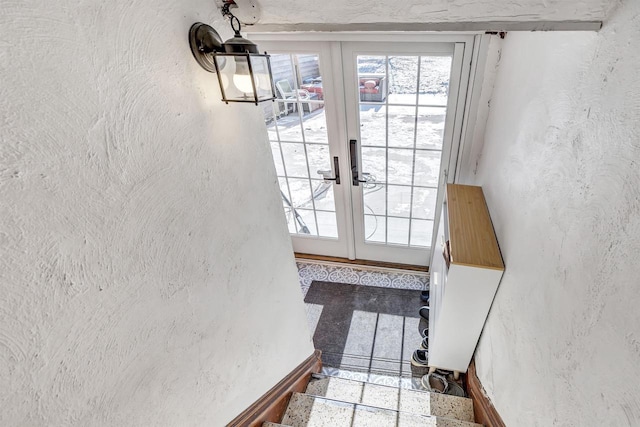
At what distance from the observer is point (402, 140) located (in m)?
2.21

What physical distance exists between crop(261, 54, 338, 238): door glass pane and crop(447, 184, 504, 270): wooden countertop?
96cm

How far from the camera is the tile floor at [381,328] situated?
85.9 inches

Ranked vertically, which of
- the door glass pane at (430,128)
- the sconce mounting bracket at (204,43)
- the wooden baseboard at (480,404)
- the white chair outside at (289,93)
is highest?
the sconce mounting bracket at (204,43)

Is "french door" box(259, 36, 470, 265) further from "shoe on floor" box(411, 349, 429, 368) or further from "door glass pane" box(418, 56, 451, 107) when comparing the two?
"shoe on floor" box(411, 349, 429, 368)

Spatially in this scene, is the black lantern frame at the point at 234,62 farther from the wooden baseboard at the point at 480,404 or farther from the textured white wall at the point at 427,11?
the wooden baseboard at the point at 480,404

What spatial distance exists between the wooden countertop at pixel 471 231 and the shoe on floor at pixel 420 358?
3.32 feet

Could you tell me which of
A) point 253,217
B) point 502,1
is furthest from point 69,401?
point 502,1

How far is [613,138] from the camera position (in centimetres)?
72

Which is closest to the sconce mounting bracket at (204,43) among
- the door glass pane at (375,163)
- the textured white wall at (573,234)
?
the textured white wall at (573,234)

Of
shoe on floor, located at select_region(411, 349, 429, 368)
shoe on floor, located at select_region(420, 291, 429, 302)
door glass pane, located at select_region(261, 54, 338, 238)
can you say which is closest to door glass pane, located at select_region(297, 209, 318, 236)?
door glass pane, located at select_region(261, 54, 338, 238)

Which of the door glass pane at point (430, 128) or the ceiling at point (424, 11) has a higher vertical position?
the ceiling at point (424, 11)

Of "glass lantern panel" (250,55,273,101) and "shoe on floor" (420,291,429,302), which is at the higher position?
"glass lantern panel" (250,55,273,101)

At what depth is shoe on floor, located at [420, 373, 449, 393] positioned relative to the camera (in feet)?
6.51

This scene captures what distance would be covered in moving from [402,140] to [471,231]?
2.81ft
